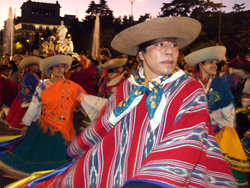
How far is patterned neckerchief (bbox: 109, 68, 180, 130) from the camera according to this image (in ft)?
7.40

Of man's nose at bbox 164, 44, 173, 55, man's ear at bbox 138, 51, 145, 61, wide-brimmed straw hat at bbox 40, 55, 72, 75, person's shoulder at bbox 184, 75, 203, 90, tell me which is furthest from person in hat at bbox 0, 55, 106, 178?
person's shoulder at bbox 184, 75, 203, 90

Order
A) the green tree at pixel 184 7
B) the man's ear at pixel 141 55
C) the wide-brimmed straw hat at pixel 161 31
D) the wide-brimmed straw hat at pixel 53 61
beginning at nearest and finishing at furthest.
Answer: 1. the wide-brimmed straw hat at pixel 161 31
2. the man's ear at pixel 141 55
3. the wide-brimmed straw hat at pixel 53 61
4. the green tree at pixel 184 7

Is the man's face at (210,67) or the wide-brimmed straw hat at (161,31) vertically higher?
the wide-brimmed straw hat at (161,31)

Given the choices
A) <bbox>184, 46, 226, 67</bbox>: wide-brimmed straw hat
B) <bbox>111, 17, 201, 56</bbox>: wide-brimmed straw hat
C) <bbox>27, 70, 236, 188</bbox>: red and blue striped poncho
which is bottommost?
<bbox>27, 70, 236, 188</bbox>: red and blue striped poncho

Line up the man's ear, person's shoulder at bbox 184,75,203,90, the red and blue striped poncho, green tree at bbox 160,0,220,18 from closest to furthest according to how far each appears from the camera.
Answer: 1. the red and blue striped poncho
2. person's shoulder at bbox 184,75,203,90
3. the man's ear
4. green tree at bbox 160,0,220,18

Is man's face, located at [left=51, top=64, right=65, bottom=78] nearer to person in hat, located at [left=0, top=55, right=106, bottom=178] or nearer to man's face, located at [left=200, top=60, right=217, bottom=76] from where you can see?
person in hat, located at [left=0, top=55, right=106, bottom=178]

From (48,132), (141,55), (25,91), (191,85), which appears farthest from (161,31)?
(25,91)

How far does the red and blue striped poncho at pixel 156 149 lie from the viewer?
6.21 ft

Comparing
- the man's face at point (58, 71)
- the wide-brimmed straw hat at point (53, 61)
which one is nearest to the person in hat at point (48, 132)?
the man's face at point (58, 71)

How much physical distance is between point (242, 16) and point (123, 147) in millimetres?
38956

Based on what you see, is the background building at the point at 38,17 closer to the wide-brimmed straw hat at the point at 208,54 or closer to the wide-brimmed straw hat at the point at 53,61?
the wide-brimmed straw hat at the point at 53,61

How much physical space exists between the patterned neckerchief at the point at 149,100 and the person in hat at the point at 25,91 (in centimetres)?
583

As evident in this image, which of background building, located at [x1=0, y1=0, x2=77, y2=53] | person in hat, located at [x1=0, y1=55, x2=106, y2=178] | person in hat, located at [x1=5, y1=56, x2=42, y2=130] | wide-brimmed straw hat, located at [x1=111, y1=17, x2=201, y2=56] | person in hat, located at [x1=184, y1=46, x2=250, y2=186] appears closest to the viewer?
wide-brimmed straw hat, located at [x1=111, y1=17, x2=201, y2=56]

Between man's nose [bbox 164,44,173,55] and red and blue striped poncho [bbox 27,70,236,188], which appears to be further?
man's nose [bbox 164,44,173,55]
